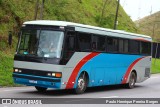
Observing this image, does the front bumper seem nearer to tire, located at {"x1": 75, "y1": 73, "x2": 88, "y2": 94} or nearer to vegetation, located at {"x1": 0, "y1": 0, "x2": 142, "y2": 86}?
tire, located at {"x1": 75, "y1": 73, "x2": 88, "y2": 94}

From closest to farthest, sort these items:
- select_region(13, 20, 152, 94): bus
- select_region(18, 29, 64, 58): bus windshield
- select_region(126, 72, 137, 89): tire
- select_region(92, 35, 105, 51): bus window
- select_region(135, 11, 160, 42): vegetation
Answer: select_region(13, 20, 152, 94): bus < select_region(18, 29, 64, 58): bus windshield < select_region(92, 35, 105, 51): bus window < select_region(126, 72, 137, 89): tire < select_region(135, 11, 160, 42): vegetation

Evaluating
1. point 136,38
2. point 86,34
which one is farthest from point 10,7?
point 86,34

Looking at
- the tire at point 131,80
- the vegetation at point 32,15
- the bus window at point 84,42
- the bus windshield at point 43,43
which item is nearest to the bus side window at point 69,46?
the bus windshield at point 43,43

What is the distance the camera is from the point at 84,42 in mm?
19016

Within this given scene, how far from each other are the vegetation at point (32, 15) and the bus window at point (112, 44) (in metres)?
4.95

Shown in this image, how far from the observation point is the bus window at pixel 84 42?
736 inches

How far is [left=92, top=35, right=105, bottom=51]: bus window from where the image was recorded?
19.8m

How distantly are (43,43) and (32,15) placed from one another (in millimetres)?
18228

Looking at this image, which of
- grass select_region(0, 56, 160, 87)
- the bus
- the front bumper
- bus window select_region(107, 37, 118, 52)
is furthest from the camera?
grass select_region(0, 56, 160, 87)

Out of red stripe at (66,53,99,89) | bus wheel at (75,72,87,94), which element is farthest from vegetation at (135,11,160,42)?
bus wheel at (75,72,87,94)

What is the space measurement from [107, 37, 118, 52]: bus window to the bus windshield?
4251mm

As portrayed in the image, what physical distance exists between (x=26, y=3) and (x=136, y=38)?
45.0 ft

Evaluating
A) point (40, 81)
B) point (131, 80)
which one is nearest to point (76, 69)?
point (40, 81)

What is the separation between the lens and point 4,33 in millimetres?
30781
